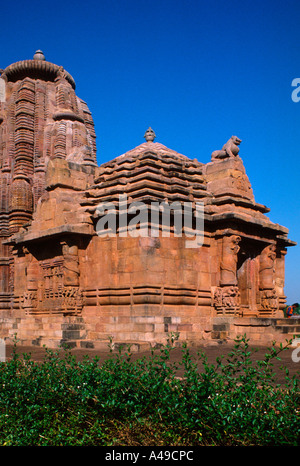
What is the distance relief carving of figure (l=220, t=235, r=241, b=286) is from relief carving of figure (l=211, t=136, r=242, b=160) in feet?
10.3

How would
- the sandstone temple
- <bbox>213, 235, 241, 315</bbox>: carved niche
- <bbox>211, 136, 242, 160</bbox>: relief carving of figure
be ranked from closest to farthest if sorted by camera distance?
the sandstone temple
<bbox>213, 235, 241, 315</bbox>: carved niche
<bbox>211, 136, 242, 160</bbox>: relief carving of figure

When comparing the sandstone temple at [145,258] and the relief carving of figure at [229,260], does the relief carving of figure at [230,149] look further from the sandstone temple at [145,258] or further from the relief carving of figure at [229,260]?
the relief carving of figure at [229,260]

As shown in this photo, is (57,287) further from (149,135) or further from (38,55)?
(38,55)

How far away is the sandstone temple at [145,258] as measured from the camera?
576 inches

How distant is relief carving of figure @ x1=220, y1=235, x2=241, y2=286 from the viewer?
15.7m

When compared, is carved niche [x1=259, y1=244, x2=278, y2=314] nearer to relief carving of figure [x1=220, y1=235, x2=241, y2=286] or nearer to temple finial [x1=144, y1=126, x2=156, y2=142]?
relief carving of figure [x1=220, y1=235, x2=241, y2=286]

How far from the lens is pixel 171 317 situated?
14484mm

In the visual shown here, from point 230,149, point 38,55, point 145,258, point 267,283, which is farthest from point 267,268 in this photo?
point 38,55

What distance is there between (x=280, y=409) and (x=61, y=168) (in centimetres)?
1359

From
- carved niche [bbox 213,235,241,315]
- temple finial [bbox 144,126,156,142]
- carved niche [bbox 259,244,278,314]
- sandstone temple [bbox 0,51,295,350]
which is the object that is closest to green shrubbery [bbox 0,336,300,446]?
sandstone temple [bbox 0,51,295,350]

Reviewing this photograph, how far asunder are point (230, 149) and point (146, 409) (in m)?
12.5

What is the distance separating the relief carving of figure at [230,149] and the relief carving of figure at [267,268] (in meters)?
3.53
